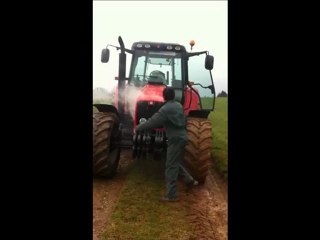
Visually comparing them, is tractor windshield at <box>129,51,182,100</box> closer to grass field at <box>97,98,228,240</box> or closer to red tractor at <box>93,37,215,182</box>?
red tractor at <box>93,37,215,182</box>

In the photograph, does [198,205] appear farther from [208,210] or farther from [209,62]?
[209,62]

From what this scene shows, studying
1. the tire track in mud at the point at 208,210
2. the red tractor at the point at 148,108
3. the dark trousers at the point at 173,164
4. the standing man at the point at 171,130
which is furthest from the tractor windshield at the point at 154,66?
the tire track in mud at the point at 208,210

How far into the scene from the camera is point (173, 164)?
22.1 feet

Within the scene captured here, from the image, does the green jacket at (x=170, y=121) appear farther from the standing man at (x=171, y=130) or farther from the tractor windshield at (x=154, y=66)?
the tractor windshield at (x=154, y=66)

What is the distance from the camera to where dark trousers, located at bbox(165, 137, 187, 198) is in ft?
22.0

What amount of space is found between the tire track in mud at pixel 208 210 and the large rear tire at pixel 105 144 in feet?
5.18

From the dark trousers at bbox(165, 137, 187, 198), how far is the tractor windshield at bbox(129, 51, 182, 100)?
1.90m

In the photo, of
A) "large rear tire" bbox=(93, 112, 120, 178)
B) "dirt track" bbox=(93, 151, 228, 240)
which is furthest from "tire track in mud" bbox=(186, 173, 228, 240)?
"large rear tire" bbox=(93, 112, 120, 178)

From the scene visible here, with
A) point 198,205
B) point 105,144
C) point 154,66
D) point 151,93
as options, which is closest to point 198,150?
point 198,205

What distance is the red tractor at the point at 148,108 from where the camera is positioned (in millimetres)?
7148

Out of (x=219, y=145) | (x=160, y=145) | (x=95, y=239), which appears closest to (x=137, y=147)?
(x=160, y=145)

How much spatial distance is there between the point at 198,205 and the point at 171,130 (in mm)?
1338
